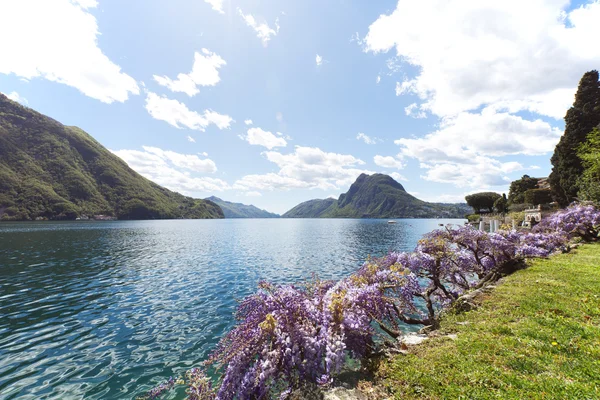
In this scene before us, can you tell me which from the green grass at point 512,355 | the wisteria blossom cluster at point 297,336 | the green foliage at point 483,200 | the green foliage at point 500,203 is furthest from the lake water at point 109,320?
the green foliage at point 483,200

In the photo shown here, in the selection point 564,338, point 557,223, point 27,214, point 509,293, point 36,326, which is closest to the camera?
point 564,338

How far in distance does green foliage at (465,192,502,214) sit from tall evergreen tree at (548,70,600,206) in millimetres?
65230

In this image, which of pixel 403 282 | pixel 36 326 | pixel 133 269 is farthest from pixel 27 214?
pixel 403 282

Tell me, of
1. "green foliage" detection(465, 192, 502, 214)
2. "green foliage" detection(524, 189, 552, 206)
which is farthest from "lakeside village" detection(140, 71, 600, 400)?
"green foliage" detection(465, 192, 502, 214)

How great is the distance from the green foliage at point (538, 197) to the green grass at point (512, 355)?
7733 centimetres

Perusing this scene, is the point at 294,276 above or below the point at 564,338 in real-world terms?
below

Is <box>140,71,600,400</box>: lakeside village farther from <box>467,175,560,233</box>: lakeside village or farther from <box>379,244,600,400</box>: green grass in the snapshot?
<box>467,175,560,233</box>: lakeside village

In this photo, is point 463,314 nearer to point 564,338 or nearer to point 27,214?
point 564,338

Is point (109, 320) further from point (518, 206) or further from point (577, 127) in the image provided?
point (518, 206)

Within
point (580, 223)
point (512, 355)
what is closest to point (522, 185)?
point (580, 223)

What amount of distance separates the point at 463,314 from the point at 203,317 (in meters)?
13.7

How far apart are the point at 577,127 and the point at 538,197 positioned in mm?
25287

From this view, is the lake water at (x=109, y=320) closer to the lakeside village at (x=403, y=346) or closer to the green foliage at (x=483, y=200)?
the lakeside village at (x=403, y=346)

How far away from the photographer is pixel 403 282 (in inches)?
328
